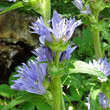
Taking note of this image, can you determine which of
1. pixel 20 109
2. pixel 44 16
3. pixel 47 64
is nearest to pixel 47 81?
pixel 47 64

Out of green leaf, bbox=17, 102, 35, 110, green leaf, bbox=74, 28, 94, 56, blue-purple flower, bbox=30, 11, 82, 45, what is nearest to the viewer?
blue-purple flower, bbox=30, 11, 82, 45

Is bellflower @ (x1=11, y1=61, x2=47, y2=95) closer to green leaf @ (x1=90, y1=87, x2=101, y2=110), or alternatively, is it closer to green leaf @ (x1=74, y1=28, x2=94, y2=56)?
green leaf @ (x1=90, y1=87, x2=101, y2=110)

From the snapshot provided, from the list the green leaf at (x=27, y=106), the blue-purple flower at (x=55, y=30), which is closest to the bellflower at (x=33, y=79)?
the blue-purple flower at (x=55, y=30)

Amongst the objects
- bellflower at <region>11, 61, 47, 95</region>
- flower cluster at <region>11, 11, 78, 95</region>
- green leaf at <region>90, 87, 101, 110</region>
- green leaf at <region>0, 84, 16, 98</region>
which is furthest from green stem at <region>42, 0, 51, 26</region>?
green leaf at <region>0, 84, 16, 98</region>

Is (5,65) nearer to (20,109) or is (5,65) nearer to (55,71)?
(20,109)

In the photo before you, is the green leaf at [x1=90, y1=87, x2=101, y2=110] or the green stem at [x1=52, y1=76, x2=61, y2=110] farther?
the green leaf at [x1=90, y1=87, x2=101, y2=110]

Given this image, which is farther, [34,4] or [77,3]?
[77,3]

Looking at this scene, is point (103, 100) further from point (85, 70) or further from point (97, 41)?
point (85, 70)

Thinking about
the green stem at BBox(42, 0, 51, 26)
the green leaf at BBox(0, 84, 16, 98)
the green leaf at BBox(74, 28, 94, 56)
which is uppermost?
the green stem at BBox(42, 0, 51, 26)

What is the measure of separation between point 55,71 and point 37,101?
140mm

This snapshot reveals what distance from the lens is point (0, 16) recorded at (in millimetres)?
2049

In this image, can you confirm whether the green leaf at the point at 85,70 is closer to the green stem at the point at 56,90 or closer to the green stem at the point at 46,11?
the green stem at the point at 56,90

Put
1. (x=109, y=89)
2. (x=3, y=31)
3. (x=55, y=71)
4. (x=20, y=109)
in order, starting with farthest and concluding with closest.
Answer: (x=3, y=31)
(x=20, y=109)
(x=109, y=89)
(x=55, y=71)

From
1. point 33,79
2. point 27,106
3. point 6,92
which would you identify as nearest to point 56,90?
point 33,79
